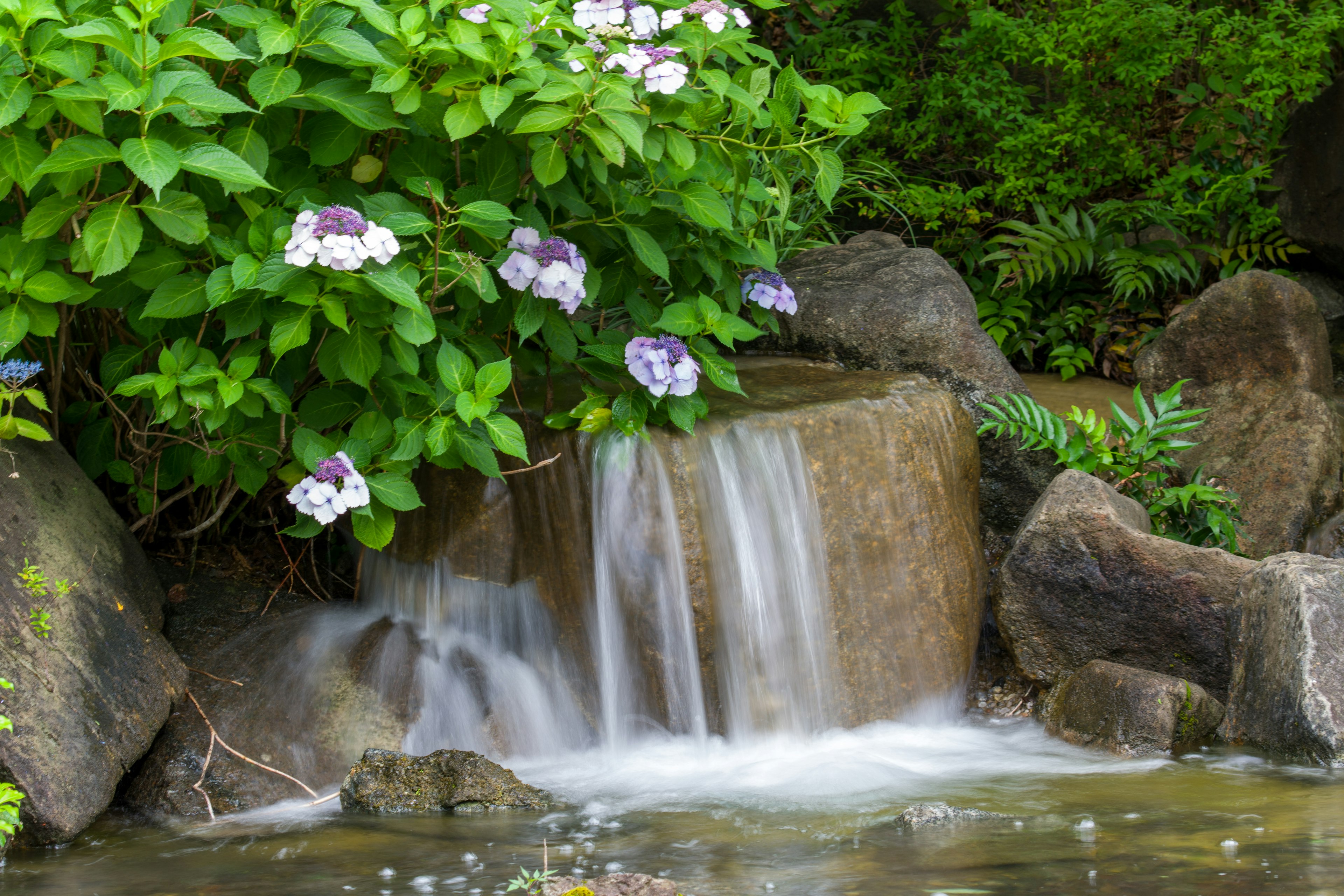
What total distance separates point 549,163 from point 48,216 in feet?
4.23

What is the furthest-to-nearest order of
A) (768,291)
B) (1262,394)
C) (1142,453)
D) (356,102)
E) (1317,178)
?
(1317,178) < (1262,394) < (1142,453) < (768,291) < (356,102)

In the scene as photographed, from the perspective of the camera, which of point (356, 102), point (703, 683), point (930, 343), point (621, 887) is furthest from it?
point (930, 343)

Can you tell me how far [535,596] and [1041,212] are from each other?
13.7 feet

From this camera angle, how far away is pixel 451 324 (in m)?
3.58

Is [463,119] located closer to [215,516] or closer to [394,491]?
[394,491]

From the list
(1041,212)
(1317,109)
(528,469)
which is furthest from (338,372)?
(1317,109)

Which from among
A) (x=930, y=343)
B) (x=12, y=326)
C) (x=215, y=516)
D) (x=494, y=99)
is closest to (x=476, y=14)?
(x=494, y=99)

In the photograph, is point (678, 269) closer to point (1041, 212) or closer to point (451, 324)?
point (451, 324)

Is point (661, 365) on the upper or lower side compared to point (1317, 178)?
lower

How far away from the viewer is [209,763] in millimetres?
3527

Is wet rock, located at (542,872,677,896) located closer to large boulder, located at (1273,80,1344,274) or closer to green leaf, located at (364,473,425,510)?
green leaf, located at (364,473,425,510)

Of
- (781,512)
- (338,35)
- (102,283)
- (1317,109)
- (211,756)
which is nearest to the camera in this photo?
(338,35)

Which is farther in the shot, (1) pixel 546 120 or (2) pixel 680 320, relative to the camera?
(2) pixel 680 320

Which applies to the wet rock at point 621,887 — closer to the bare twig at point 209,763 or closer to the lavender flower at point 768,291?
the bare twig at point 209,763
